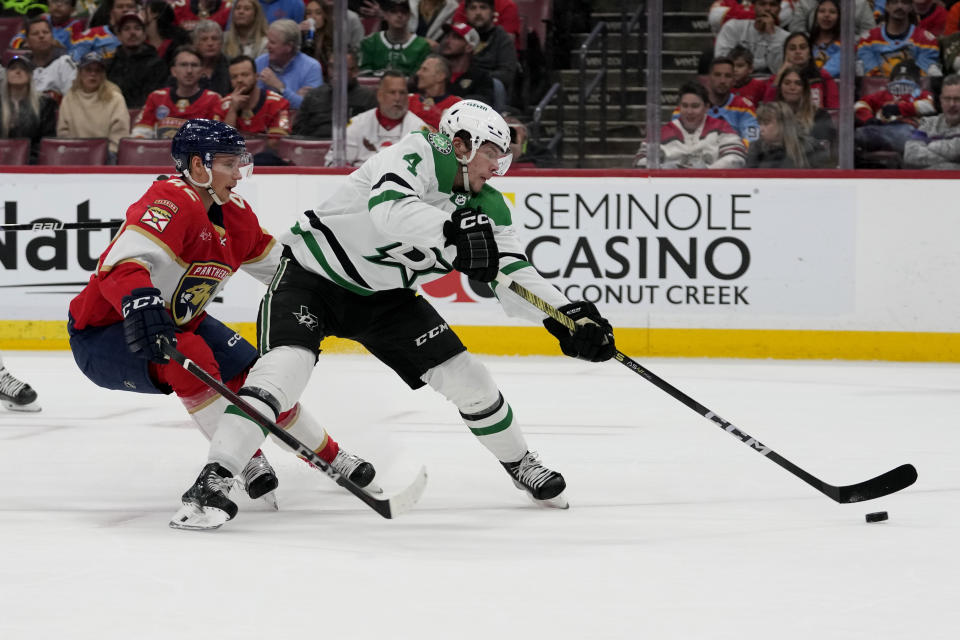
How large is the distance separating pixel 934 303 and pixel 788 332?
2.34 feet

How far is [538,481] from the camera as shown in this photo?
11.3ft

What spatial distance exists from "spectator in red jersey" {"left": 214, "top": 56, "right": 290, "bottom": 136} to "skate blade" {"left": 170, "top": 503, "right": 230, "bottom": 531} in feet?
13.8

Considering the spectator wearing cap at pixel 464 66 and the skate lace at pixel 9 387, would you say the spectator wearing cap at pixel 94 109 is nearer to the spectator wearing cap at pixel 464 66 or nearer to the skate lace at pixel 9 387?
the spectator wearing cap at pixel 464 66

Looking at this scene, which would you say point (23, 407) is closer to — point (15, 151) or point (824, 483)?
point (15, 151)

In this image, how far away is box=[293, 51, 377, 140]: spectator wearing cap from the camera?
696 cm

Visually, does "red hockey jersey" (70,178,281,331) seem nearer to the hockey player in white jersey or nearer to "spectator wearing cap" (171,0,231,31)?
the hockey player in white jersey

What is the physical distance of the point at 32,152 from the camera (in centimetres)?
714

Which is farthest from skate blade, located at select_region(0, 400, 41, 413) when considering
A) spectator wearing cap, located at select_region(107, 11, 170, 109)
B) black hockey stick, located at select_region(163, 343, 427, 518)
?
spectator wearing cap, located at select_region(107, 11, 170, 109)

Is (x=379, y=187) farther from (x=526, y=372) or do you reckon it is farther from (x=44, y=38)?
(x=44, y=38)

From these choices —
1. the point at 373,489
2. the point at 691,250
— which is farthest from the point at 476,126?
the point at 691,250

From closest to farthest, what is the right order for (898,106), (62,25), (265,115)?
(898,106) < (265,115) < (62,25)

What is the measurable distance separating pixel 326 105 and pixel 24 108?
5.42ft

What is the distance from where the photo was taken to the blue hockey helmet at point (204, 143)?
133 inches

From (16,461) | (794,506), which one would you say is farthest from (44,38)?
(794,506)
